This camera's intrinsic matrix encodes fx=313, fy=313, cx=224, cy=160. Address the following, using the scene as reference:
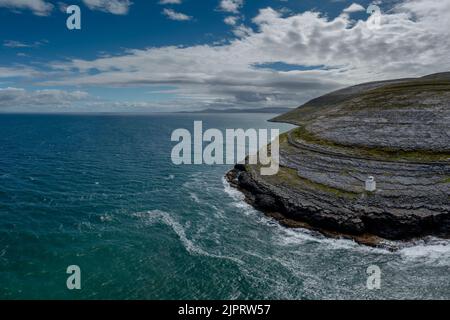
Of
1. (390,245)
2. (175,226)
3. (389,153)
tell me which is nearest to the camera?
(390,245)

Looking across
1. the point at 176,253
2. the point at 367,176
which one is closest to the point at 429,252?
the point at 367,176

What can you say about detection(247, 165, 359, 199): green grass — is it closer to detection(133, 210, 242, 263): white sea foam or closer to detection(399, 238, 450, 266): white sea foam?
detection(399, 238, 450, 266): white sea foam

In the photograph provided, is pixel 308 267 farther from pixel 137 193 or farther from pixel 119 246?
pixel 137 193

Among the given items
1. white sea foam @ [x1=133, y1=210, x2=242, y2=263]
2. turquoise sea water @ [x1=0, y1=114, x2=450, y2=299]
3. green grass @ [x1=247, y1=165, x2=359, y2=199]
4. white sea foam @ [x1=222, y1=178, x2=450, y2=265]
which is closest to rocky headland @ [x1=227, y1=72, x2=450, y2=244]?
green grass @ [x1=247, y1=165, x2=359, y2=199]

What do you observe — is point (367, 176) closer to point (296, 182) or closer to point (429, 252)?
point (296, 182)

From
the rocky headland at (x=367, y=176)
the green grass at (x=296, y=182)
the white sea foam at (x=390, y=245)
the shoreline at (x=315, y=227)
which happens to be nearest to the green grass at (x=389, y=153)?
the rocky headland at (x=367, y=176)

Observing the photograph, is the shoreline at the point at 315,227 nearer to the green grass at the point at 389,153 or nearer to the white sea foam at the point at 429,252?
the white sea foam at the point at 429,252
